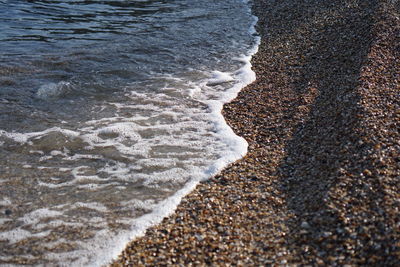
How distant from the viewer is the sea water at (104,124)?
14.4 ft

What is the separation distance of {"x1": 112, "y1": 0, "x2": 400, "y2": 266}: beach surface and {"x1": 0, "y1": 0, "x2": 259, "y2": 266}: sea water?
348mm

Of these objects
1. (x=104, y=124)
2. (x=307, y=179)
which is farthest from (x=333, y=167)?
(x=104, y=124)

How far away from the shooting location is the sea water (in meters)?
4.39

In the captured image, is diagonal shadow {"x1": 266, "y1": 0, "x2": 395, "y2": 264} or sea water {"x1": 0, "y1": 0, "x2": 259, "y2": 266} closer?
diagonal shadow {"x1": 266, "y1": 0, "x2": 395, "y2": 264}

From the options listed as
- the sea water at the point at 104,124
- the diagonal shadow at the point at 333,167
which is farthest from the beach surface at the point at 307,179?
the sea water at the point at 104,124

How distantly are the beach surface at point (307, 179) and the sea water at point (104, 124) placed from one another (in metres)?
0.35

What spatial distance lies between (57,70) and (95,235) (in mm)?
5178

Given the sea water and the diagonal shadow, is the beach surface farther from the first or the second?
the sea water

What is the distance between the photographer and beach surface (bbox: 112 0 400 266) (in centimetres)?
369

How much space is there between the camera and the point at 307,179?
4738 millimetres

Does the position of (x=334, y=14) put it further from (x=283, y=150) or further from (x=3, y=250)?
(x=3, y=250)

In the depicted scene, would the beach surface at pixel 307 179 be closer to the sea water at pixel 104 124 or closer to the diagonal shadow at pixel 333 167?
the diagonal shadow at pixel 333 167

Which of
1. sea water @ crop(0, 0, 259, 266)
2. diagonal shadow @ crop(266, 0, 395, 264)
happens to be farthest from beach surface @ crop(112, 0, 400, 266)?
sea water @ crop(0, 0, 259, 266)

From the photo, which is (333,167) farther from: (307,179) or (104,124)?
(104,124)
